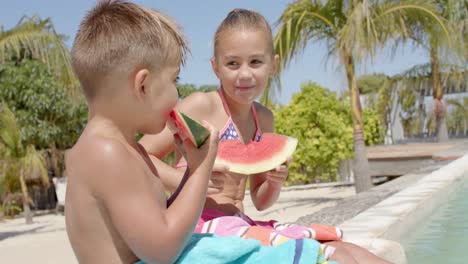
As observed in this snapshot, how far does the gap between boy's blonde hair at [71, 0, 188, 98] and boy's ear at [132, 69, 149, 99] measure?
0.08ft

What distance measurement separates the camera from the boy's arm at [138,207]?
1.52m

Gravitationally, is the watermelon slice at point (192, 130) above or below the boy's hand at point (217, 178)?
above

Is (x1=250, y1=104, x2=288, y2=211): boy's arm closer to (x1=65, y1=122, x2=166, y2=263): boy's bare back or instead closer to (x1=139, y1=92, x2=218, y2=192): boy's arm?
(x1=139, y1=92, x2=218, y2=192): boy's arm

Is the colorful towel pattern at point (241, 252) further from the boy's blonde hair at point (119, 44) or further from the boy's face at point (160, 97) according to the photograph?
the boy's blonde hair at point (119, 44)

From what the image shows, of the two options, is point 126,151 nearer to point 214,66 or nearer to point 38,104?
point 214,66

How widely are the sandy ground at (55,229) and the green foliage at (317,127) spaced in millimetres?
1129

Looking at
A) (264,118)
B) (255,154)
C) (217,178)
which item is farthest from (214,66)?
(217,178)

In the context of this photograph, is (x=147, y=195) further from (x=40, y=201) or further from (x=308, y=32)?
(x=40, y=201)

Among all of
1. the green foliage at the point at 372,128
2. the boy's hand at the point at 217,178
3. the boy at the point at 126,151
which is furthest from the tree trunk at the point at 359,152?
the boy at the point at 126,151

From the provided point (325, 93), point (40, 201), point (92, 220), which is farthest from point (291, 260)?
point (40, 201)

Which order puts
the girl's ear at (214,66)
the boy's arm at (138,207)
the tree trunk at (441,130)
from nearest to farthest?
the boy's arm at (138,207), the girl's ear at (214,66), the tree trunk at (441,130)

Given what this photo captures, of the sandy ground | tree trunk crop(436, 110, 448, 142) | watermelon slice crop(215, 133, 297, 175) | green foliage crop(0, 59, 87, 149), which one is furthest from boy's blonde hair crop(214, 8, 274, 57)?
green foliage crop(0, 59, 87, 149)

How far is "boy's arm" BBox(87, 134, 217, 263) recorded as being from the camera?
1.52 meters

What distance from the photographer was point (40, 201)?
75.4ft
